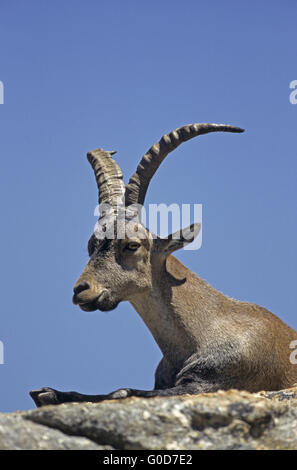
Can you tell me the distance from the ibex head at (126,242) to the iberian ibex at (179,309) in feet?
0.06

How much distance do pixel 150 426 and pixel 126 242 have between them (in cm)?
693

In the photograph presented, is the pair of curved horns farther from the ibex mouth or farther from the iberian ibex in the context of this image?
the ibex mouth

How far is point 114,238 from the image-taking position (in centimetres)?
1459

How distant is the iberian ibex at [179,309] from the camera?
1421 cm

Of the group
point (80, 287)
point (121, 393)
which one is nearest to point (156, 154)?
point (80, 287)

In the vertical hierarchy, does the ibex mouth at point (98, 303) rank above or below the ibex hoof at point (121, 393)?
above

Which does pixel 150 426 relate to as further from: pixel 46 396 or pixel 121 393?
pixel 121 393

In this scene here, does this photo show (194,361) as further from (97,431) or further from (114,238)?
(97,431)

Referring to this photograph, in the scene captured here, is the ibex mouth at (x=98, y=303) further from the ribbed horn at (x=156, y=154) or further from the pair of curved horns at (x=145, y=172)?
the ribbed horn at (x=156, y=154)

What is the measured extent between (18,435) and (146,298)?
7232mm

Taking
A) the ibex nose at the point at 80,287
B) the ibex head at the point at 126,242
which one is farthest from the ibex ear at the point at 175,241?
the ibex nose at the point at 80,287

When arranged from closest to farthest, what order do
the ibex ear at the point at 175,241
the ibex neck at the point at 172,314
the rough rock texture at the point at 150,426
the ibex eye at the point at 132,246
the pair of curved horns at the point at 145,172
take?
the rough rock texture at the point at 150,426 → the ibex eye at the point at 132,246 → the ibex neck at the point at 172,314 → the ibex ear at the point at 175,241 → the pair of curved horns at the point at 145,172

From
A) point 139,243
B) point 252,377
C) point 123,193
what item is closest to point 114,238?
point 139,243

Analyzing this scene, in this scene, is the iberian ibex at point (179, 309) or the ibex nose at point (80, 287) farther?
the iberian ibex at point (179, 309)
